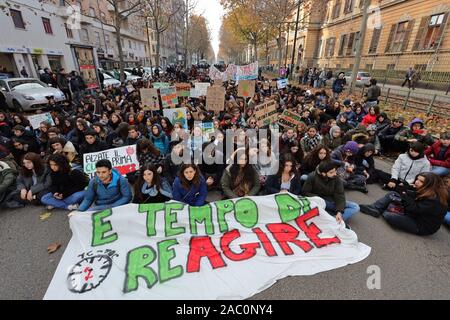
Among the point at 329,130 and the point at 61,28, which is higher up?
the point at 61,28

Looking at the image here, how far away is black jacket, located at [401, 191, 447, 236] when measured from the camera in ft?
11.1

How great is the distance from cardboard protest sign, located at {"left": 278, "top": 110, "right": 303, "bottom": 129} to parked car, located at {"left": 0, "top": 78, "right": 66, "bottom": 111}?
1063 cm

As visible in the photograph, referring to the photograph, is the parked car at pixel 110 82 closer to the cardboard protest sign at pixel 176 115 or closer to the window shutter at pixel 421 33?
the cardboard protest sign at pixel 176 115

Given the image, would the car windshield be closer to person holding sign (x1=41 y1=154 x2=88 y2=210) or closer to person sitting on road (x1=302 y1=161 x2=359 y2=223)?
person holding sign (x1=41 y1=154 x2=88 y2=210)

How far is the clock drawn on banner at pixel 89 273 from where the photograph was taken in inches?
102

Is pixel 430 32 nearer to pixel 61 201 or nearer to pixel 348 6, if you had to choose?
pixel 348 6

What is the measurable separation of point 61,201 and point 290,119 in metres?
5.93

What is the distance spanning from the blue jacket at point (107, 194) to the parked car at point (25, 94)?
955cm

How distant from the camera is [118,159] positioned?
529 centimetres

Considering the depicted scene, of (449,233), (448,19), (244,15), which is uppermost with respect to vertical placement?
(244,15)
